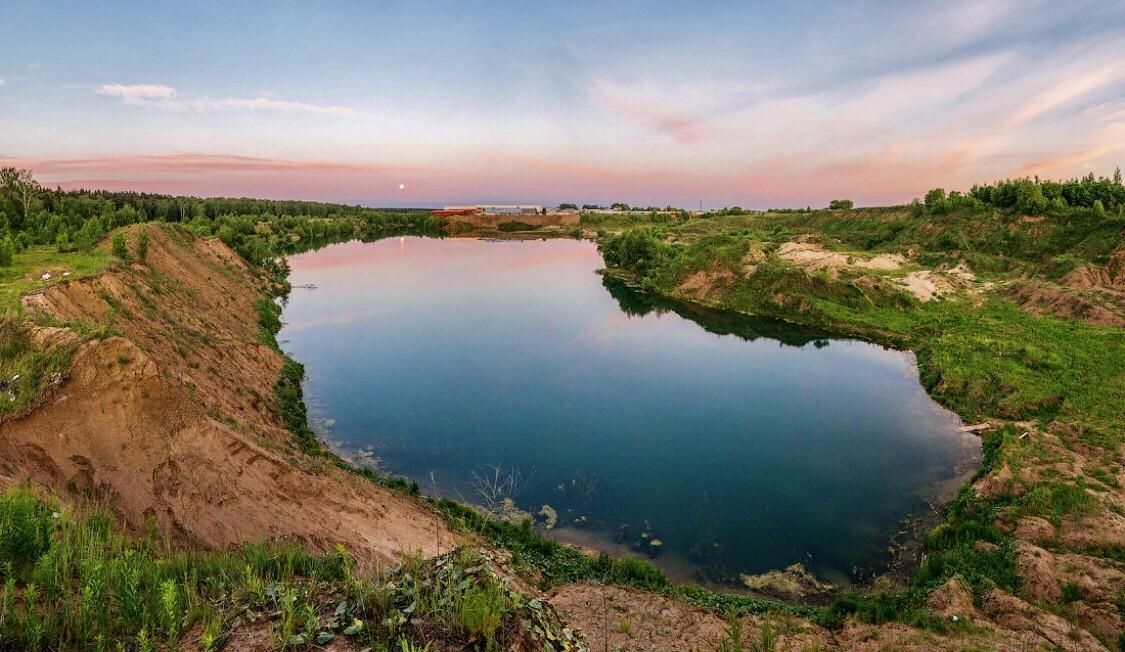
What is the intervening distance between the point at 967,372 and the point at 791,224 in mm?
67081

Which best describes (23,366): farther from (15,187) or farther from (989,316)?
(989,316)

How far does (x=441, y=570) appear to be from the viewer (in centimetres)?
640

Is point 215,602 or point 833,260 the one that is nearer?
point 215,602

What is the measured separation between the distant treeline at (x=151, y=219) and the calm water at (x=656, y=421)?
39.3 ft

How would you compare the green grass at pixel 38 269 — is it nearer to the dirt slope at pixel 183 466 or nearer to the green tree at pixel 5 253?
the green tree at pixel 5 253

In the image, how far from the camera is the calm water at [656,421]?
15258mm

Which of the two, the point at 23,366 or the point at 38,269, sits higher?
the point at 38,269

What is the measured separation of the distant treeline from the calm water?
1197 centimetres

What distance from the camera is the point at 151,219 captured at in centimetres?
8500

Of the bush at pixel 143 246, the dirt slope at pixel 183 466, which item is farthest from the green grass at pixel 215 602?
the bush at pixel 143 246

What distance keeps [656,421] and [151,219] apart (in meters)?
96.4

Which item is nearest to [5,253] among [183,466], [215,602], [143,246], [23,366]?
[143,246]

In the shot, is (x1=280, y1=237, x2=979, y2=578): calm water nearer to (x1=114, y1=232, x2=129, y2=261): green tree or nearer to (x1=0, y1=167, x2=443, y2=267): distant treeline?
(x1=114, y1=232, x2=129, y2=261): green tree

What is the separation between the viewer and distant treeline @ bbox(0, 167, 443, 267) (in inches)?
1081
